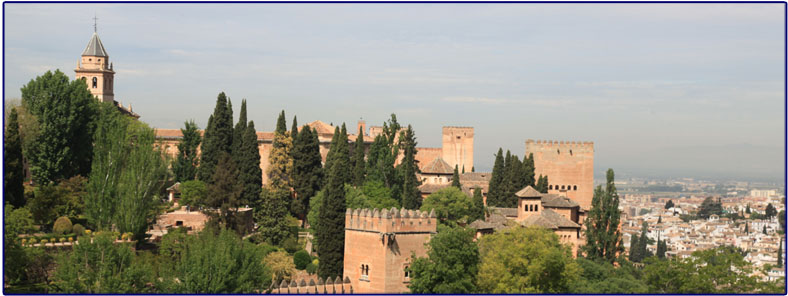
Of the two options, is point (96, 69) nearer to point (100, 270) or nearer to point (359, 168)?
point (359, 168)

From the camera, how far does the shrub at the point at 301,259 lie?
4306 cm

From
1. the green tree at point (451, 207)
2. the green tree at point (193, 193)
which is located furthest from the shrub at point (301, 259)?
the green tree at point (451, 207)

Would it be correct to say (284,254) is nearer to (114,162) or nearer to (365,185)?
(114,162)

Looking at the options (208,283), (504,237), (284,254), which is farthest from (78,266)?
(504,237)

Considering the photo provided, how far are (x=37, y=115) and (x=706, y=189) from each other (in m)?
135

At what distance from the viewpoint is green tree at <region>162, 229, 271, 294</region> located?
1350 inches

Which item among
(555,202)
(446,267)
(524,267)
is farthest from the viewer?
(555,202)

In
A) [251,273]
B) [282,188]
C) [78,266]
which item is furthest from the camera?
[282,188]

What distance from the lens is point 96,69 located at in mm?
64688


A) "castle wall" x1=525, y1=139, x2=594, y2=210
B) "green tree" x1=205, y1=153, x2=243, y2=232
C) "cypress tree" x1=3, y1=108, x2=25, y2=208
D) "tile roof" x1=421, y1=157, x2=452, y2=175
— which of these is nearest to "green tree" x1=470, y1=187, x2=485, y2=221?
"tile roof" x1=421, y1=157, x2=452, y2=175

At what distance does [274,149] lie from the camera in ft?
181

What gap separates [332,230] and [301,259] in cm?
268

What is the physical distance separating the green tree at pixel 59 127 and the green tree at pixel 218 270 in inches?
348

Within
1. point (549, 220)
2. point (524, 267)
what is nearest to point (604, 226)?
point (549, 220)
